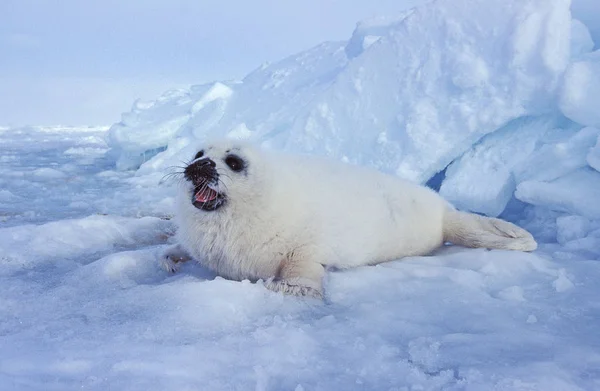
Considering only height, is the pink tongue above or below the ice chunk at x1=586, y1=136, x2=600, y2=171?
above

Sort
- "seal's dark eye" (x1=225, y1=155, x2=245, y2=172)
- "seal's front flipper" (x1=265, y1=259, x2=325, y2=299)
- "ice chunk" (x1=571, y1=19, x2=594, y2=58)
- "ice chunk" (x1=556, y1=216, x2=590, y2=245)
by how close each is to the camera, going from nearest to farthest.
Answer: "seal's front flipper" (x1=265, y1=259, x2=325, y2=299)
"seal's dark eye" (x1=225, y1=155, x2=245, y2=172)
"ice chunk" (x1=556, y1=216, x2=590, y2=245)
"ice chunk" (x1=571, y1=19, x2=594, y2=58)

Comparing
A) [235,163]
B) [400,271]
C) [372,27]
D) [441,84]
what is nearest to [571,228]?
[400,271]

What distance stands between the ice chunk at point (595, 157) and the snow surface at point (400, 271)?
1 centimetres

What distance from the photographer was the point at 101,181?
9180 millimetres

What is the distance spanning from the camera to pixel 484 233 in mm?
3045

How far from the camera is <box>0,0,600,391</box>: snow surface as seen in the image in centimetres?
140

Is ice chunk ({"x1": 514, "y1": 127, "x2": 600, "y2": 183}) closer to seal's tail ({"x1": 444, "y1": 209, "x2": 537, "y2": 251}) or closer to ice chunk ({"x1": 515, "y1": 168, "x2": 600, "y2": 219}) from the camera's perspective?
ice chunk ({"x1": 515, "y1": 168, "x2": 600, "y2": 219})

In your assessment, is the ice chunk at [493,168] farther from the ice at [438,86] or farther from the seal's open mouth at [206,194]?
the seal's open mouth at [206,194]

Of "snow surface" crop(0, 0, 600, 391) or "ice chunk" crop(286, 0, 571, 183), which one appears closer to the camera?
"snow surface" crop(0, 0, 600, 391)

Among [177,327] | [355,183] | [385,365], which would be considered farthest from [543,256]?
[177,327]

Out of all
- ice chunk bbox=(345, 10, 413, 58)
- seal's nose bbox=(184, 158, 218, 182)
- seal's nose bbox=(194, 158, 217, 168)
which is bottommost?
seal's nose bbox=(184, 158, 218, 182)

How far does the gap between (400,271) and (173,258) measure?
1.14 m

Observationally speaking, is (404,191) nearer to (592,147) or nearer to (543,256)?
(543,256)

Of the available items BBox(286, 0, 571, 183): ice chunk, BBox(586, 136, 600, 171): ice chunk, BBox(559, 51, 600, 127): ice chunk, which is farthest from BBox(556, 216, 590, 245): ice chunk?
BBox(286, 0, 571, 183): ice chunk
